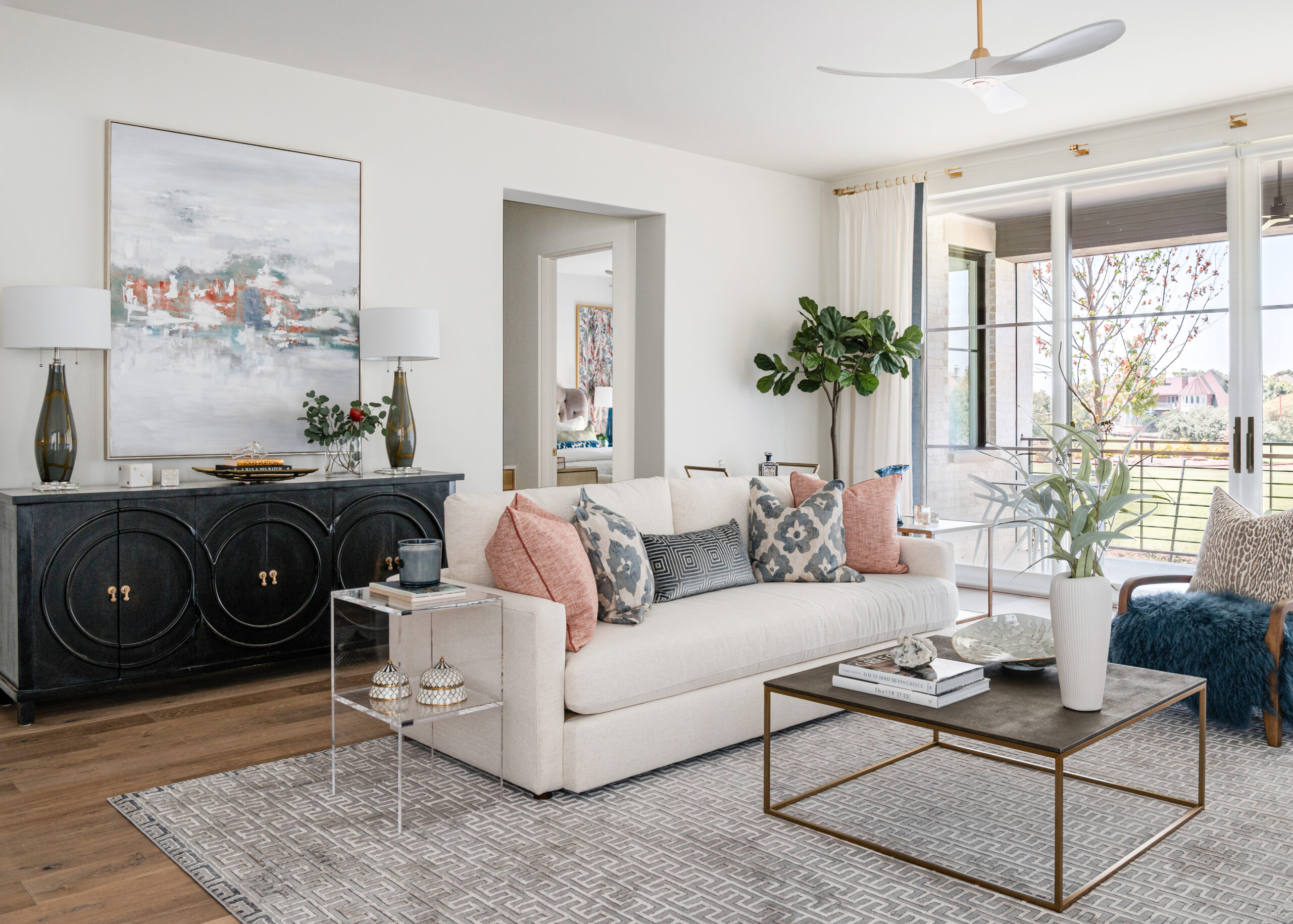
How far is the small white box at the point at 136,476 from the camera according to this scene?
13.0ft

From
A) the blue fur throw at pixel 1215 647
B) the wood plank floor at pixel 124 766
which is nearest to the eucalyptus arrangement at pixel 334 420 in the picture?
the wood plank floor at pixel 124 766

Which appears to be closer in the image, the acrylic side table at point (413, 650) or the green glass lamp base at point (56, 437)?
the acrylic side table at point (413, 650)

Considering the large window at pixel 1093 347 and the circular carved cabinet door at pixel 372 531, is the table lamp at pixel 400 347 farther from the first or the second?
the large window at pixel 1093 347

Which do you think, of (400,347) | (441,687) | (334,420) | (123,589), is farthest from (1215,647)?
(123,589)

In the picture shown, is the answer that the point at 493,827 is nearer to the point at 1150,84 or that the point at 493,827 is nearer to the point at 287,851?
the point at 287,851

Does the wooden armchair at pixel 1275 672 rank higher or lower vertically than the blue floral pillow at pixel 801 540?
lower

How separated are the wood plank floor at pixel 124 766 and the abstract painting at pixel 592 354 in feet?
21.6

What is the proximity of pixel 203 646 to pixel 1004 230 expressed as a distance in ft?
17.7

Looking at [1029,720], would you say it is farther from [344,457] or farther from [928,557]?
[344,457]

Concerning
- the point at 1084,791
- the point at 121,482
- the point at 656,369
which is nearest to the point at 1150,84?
the point at 656,369

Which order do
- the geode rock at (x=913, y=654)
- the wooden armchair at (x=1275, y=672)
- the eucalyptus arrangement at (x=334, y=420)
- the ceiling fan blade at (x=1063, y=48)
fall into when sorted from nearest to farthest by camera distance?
the geode rock at (x=913, y=654)
the ceiling fan blade at (x=1063, y=48)
the wooden armchair at (x=1275, y=672)
the eucalyptus arrangement at (x=334, y=420)

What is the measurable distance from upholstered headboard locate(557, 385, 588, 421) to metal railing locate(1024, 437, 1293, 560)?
5.82m

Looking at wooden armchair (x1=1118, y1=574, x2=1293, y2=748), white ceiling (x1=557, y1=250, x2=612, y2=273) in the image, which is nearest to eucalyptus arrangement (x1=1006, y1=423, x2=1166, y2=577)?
wooden armchair (x1=1118, y1=574, x2=1293, y2=748)

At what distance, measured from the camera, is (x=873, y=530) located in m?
4.23
